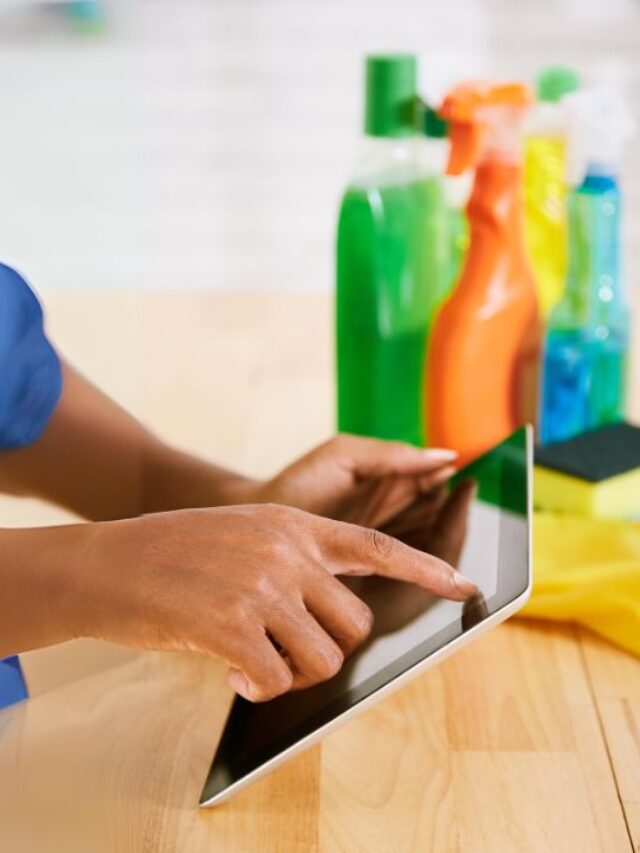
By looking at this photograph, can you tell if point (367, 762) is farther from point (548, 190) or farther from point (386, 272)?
point (548, 190)

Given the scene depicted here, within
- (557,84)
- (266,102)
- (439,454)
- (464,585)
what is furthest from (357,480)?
(266,102)

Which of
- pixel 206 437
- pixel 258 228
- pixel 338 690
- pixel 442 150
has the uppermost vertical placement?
pixel 442 150

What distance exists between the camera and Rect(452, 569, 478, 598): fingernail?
24.0 inches

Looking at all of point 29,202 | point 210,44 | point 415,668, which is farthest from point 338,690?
point 210,44

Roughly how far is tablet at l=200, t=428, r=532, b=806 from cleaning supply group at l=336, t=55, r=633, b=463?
27 centimetres

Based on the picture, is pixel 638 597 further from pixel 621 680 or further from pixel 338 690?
pixel 338 690

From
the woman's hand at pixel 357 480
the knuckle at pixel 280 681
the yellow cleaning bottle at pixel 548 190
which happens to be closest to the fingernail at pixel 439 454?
the woman's hand at pixel 357 480

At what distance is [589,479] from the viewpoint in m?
0.90

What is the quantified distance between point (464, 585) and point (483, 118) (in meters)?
0.45

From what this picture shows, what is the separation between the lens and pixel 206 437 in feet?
3.70

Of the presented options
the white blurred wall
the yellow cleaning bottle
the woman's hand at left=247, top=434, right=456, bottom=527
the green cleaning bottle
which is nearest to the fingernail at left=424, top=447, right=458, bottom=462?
the woman's hand at left=247, top=434, right=456, bottom=527

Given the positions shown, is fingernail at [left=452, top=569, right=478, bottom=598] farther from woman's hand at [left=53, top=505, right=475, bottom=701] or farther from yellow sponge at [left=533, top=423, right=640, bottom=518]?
yellow sponge at [left=533, top=423, right=640, bottom=518]

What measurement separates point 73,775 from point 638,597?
1.20 ft

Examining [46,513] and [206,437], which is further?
[206,437]
